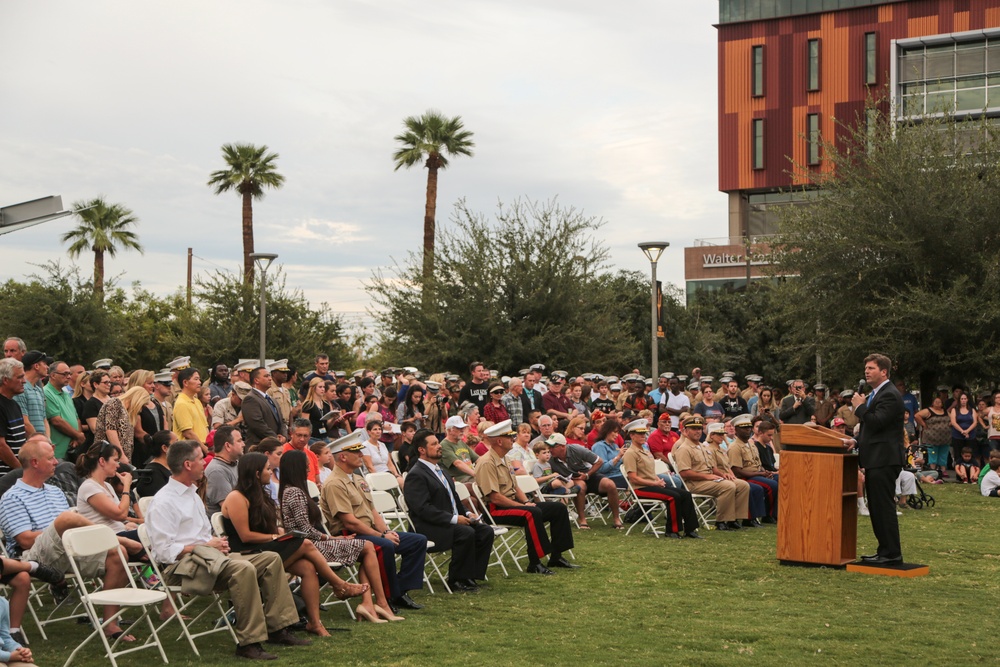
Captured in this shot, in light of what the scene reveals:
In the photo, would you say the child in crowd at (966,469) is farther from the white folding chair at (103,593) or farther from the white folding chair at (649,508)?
the white folding chair at (103,593)

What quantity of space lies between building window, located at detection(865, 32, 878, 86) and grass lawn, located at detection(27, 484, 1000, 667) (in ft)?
138

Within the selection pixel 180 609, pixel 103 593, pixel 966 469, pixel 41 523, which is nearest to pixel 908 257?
pixel 966 469

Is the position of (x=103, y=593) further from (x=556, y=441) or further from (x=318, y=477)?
(x=556, y=441)

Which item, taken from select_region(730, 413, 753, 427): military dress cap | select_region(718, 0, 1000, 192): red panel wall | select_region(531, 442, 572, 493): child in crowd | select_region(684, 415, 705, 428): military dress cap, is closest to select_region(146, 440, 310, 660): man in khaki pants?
select_region(531, 442, 572, 493): child in crowd

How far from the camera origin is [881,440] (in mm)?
9867

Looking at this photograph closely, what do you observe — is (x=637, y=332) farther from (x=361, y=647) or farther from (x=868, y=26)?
(x=361, y=647)

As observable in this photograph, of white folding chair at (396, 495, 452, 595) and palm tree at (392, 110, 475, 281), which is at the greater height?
palm tree at (392, 110, 475, 281)

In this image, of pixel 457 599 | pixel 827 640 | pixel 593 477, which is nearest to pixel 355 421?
pixel 593 477

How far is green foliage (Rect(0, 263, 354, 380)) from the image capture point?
29.9 m

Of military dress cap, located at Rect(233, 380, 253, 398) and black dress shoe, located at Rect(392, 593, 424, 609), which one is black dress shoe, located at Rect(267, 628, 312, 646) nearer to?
black dress shoe, located at Rect(392, 593, 424, 609)

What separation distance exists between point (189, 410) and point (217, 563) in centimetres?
429

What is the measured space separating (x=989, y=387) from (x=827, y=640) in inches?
685

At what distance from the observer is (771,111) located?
52125mm

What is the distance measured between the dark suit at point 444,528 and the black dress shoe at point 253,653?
2.65 metres
